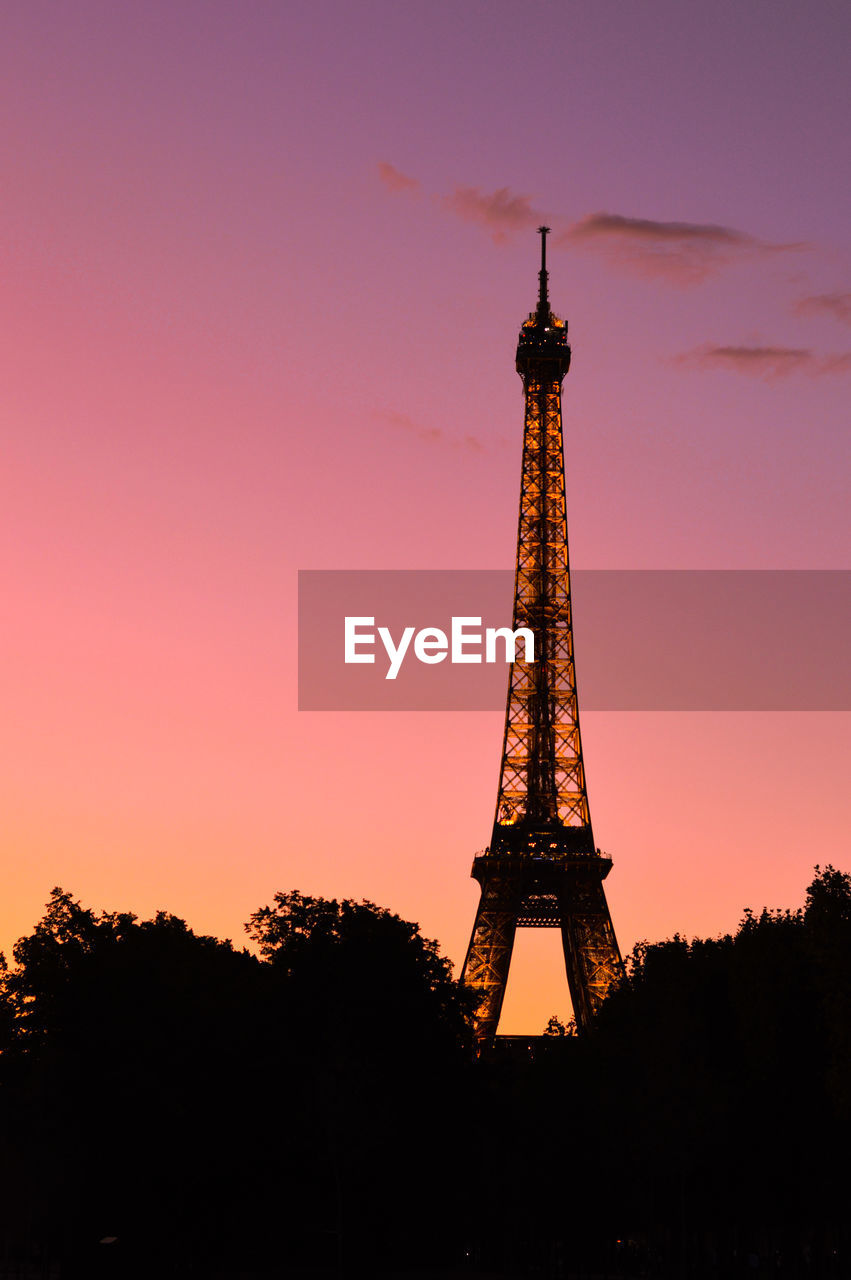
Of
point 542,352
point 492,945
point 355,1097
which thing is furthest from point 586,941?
point 355,1097

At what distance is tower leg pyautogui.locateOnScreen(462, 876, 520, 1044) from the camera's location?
105875 mm

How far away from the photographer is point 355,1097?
193ft

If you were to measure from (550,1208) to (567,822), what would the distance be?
101 ft

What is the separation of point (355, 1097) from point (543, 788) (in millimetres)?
55641

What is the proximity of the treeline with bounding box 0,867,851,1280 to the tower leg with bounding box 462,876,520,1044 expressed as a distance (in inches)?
1261

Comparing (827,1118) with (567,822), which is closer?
(827,1118)

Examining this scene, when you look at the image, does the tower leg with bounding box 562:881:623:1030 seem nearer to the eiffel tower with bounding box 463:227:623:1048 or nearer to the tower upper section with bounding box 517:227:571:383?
the eiffel tower with bounding box 463:227:623:1048

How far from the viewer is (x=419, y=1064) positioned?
62750 millimetres

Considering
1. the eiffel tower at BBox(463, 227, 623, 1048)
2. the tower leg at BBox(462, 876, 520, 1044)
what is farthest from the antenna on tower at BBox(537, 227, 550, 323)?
the tower leg at BBox(462, 876, 520, 1044)

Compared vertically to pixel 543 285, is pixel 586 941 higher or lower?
lower

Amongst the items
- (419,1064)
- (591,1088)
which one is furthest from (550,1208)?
(419,1064)

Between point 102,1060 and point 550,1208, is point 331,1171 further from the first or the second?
point 550,1208

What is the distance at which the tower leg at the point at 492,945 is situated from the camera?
106 meters

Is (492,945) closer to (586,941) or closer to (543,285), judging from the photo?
(586,941)
